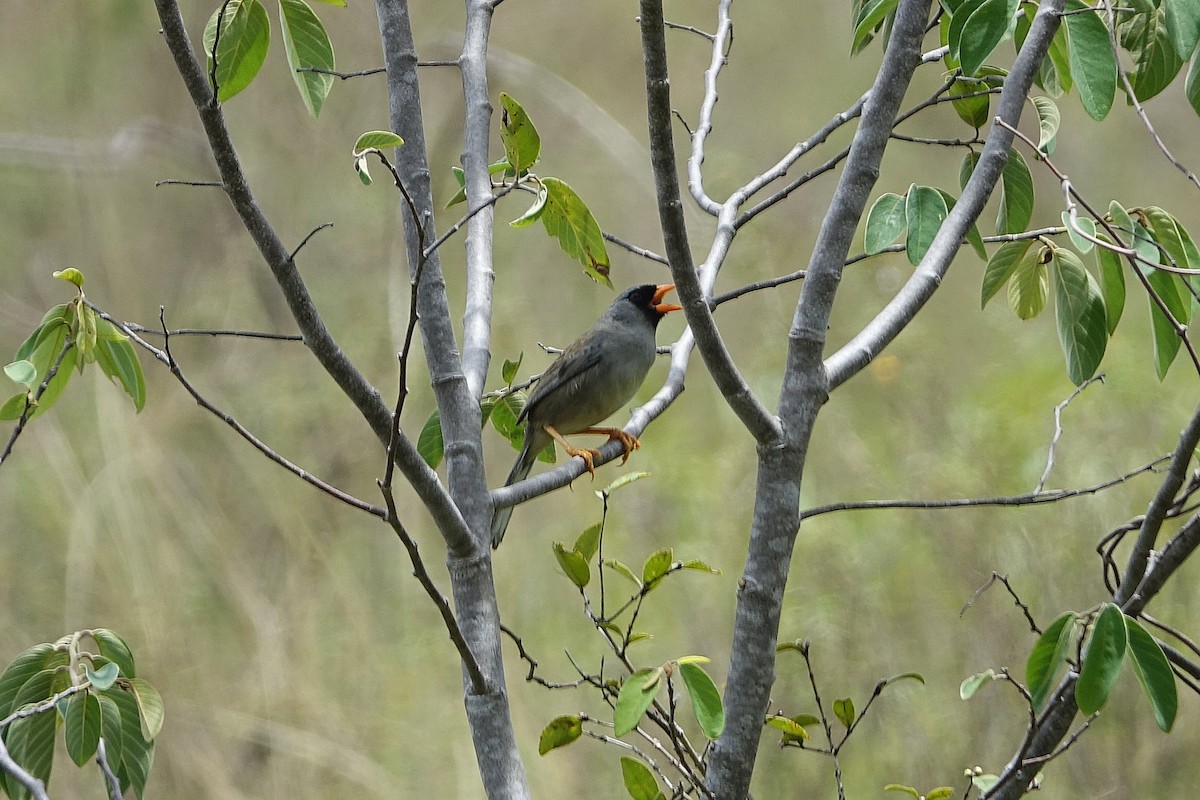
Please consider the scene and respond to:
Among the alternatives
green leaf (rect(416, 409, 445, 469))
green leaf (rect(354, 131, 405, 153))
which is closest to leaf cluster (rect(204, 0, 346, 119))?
green leaf (rect(354, 131, 405, 153))

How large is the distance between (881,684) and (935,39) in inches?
210

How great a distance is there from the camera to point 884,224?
6.09ft

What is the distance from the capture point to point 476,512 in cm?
188

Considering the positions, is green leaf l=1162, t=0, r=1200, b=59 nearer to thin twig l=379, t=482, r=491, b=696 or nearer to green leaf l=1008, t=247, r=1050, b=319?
green leaf l=1008, t=247, r=1050, b=319

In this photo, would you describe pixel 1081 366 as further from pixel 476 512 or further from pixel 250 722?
pixel 250 722

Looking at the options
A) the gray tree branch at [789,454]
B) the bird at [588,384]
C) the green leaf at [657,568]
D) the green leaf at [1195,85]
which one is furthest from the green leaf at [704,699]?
the bird at [588,384]

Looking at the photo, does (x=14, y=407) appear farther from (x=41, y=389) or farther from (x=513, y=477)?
(x=513, y=477)

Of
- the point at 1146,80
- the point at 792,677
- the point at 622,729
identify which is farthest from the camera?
the point at 792,677

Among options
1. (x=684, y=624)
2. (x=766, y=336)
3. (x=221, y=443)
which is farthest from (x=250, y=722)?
(x=766, y=336)

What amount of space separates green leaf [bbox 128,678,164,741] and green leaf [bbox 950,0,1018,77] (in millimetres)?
1528

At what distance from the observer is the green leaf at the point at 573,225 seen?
1.82 metres

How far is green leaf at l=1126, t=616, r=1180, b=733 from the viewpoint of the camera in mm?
1303

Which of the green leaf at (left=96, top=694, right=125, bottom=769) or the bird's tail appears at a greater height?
the bird's tail

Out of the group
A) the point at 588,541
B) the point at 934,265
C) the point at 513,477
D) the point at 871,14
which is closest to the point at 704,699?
the point at 588,541
